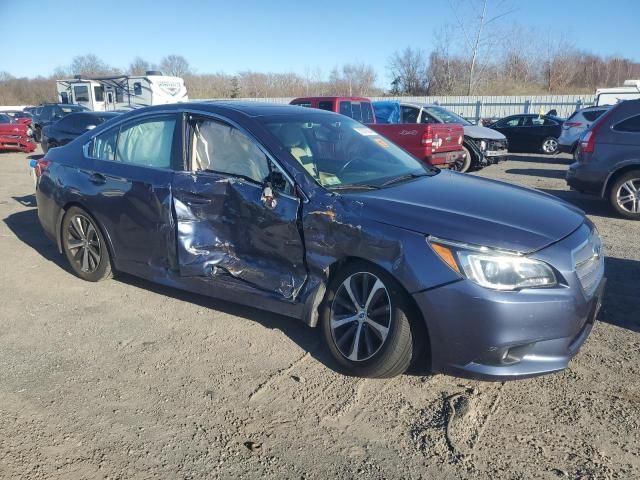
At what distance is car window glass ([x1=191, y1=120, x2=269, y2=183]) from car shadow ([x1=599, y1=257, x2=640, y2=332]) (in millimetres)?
2845

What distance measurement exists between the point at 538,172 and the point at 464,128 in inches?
83.4

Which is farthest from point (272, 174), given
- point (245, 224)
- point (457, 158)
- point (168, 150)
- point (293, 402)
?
point (457, 158)

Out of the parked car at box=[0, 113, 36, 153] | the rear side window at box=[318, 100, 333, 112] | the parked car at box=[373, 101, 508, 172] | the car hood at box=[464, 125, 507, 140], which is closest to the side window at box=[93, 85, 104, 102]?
the parked car at box=[0, 113, 36, 153]

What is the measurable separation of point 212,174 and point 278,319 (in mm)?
1231

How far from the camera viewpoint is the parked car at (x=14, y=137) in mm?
18828

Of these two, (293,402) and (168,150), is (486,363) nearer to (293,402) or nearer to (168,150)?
(293,402)

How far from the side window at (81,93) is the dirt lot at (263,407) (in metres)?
24.9

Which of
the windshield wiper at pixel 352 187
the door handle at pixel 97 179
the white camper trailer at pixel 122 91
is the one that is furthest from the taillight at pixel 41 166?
the white camper trailer at pixel 122 91

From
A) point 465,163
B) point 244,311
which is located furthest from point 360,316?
point 465,163

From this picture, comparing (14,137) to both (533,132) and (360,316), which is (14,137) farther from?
(360,316)

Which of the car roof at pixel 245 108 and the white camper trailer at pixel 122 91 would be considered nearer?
the car roof at pixel 245 108

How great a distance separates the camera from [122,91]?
2567cm

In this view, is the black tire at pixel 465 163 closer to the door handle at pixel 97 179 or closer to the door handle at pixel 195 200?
the door handle at pixel 97 179

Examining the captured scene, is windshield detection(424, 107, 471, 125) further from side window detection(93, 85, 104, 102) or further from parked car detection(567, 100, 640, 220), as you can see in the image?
side window detection(93, 85, 104, 102)
